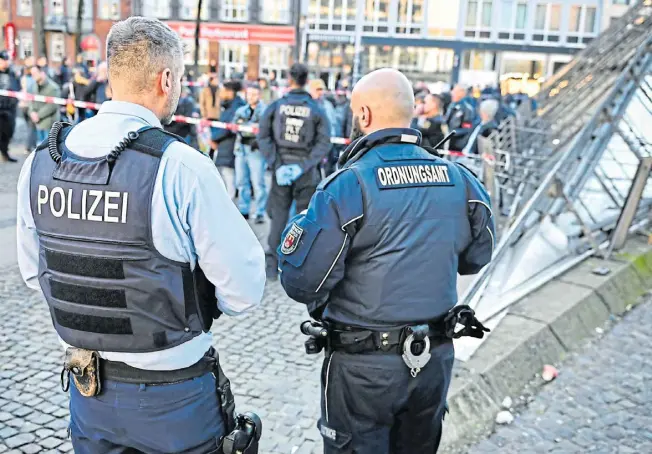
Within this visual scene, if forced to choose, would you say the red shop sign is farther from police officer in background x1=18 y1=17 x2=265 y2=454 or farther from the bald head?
police officer in background x1=18 y1=17 x2=265 y2=454

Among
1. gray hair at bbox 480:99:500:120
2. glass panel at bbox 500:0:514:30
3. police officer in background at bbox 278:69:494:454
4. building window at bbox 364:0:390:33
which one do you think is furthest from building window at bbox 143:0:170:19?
police officer in background at bbox 278:69:494:454

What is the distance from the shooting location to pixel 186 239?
189 centimetres

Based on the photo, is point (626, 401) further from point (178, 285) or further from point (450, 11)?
point (450, 11)

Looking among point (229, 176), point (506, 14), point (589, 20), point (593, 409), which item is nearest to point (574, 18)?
point (589, 20)

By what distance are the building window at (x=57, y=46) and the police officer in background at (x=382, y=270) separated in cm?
5023

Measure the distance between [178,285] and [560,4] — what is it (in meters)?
45.4

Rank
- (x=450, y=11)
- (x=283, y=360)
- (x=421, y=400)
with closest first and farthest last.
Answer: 1. (x=421, y=400)
2. (x=283, y=360)
3. (x=450, y=11)

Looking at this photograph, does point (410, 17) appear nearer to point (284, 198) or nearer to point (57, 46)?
point (57, 46)

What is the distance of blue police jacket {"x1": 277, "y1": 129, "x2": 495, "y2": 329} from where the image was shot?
2.36 metres

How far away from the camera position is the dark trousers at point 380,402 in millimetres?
2436

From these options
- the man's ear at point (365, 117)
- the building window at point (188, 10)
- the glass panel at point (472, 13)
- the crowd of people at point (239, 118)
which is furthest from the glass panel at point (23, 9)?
the man's ear at point (365, 117)

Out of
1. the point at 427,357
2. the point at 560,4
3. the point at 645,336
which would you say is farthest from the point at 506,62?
the point at 427,357

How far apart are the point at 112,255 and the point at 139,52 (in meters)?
0.61

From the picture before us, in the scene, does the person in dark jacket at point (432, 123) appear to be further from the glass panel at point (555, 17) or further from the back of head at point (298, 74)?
the glass panel at point (555, 17)
